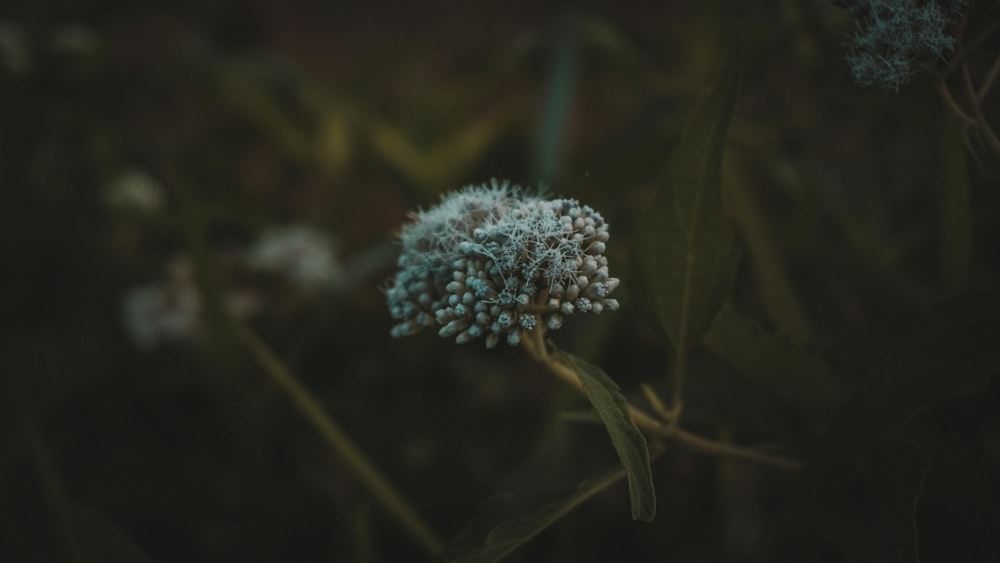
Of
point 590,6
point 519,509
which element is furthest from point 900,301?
point 590,6

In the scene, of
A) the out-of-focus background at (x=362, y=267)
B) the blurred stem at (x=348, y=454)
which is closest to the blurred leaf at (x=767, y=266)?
the out-of-focus background at (x=362, y=267)

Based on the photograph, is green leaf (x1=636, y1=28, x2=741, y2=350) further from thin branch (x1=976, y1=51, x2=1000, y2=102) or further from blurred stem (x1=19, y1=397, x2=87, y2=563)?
blurred stem (x1=19, y1=397, x2=87, y2=563)

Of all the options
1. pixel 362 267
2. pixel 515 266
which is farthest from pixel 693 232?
pixel 362 267

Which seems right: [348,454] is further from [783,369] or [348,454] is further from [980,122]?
[980,122]

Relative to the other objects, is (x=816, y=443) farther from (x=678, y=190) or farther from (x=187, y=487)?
(x=187, y=487)

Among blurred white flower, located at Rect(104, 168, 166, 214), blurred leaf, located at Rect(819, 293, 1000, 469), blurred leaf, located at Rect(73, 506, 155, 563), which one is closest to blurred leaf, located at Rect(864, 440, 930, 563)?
blurred leaf, located at Rect(819, 293, 1000, 469)

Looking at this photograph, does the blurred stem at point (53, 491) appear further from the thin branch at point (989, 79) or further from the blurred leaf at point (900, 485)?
the thin branch at point (989, 79)
